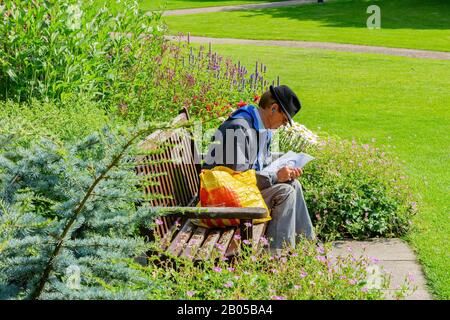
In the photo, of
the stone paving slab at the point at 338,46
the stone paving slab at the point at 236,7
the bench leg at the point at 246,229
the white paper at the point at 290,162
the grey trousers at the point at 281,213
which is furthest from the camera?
the stone paving slab at the point at 236,7

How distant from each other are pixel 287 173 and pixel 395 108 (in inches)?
345

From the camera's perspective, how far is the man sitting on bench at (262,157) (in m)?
5.94

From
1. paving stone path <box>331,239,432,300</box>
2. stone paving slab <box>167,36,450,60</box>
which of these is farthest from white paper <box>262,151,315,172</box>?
stone paving slab <box>167,36,450,60</box>

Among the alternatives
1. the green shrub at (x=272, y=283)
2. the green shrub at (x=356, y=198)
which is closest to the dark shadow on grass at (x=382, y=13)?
the green shrub at (x=356, y=198)

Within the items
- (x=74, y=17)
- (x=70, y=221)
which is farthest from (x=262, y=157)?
(x=70, y=221)

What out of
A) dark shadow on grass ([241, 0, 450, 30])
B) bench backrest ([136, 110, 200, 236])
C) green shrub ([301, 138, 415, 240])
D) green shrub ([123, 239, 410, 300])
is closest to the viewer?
green shrub ([123, 239, 410, 300])

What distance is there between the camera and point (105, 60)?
8727mm

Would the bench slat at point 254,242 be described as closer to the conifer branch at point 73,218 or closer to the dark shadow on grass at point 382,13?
the conifer branch at point 73,218

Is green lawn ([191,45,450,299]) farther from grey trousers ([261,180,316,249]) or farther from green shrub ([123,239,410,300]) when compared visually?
green shrub ([123,239,410,300])

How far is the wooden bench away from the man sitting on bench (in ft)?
0.60

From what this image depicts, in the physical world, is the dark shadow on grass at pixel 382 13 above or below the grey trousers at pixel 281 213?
below

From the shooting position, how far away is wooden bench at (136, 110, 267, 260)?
5.21m

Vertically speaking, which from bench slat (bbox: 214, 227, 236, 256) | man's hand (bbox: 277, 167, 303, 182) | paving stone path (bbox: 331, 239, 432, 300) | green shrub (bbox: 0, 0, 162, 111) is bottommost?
paving stone path (bbox: 331, 239, 432, 300)

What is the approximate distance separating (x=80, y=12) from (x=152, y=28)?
99cm
